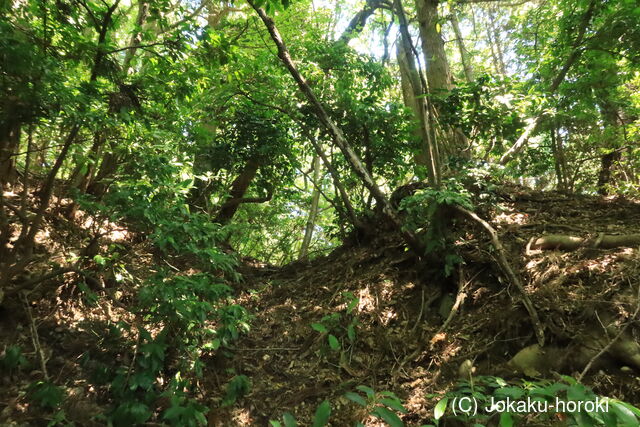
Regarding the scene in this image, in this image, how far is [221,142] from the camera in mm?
6562

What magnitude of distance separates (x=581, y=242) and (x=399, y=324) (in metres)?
2.17

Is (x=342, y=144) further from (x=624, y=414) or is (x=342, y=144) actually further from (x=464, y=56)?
(x=464, y=56)

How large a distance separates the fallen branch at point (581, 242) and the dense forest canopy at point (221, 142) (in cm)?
2

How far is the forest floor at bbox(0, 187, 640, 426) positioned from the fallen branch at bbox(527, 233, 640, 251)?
0.27ft

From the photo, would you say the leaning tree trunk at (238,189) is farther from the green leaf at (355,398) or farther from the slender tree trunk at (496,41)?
the slender tree trunk at (496,41)

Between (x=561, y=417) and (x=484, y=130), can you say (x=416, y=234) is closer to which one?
(x=484, y=130)

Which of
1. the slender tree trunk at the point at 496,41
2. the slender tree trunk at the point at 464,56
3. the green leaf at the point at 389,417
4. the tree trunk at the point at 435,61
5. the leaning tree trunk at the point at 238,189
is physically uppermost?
the slender tree trunk at the point at 496,41

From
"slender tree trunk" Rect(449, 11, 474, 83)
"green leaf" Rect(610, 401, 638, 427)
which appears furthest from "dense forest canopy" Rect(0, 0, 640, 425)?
"slender tree trunk" Rect(449, 11, 474, 83)

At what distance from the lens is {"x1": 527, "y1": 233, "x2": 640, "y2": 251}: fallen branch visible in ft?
11.7

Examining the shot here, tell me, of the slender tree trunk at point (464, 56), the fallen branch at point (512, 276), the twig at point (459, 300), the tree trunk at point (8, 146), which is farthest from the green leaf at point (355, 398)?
the slender tree trunk at point (464, 56)

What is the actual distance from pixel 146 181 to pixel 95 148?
97cm

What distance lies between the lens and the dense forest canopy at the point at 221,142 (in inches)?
124

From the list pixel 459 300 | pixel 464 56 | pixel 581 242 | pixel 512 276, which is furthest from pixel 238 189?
pixel 464 56

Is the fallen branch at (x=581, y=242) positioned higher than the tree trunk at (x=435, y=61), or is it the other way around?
the tree trunk at (x=435, y=61)
